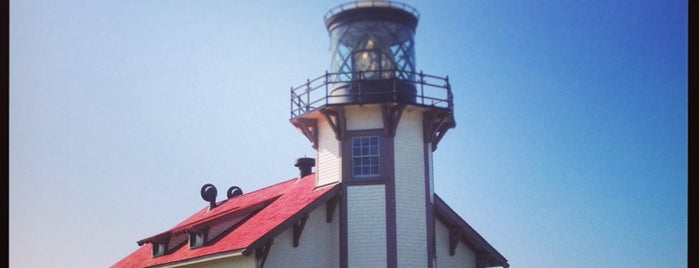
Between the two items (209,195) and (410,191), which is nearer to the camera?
(410,191)

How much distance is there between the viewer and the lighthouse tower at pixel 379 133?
22047 millimetres

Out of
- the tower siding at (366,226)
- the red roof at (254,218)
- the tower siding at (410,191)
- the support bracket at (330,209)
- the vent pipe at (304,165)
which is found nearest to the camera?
the red roof at (254,218)

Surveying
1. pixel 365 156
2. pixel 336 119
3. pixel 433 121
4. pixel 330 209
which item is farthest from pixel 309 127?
pixel 433 121

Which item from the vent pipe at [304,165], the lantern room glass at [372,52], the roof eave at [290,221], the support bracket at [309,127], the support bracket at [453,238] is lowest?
the support bracket at [453,238]

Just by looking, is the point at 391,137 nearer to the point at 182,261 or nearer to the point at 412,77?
the point at 412,77

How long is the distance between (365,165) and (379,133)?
96 cm

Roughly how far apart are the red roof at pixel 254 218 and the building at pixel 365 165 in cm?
8

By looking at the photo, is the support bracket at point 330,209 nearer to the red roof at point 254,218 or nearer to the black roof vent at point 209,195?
the red roof at point 254,218

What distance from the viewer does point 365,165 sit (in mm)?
22578

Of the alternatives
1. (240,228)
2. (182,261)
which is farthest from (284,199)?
(182,261)

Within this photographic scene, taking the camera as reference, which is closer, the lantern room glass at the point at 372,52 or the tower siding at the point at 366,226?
the tower siding at the point at 366,226

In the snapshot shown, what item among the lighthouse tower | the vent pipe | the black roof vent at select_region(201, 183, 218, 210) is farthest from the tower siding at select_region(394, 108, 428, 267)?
the black roof vent at select_region(201, 183, 218, 210)

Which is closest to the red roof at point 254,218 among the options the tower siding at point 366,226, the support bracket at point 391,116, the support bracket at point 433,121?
the tower siding at point 366,226

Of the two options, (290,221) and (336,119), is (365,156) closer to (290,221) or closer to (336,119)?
(336,119)
